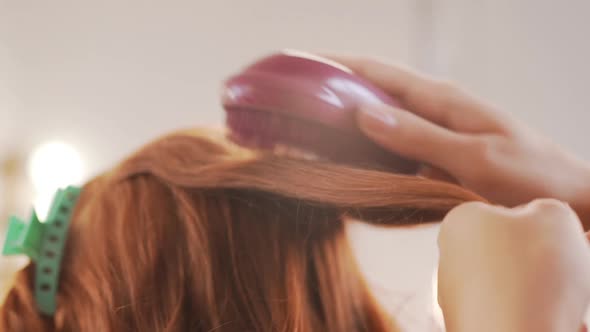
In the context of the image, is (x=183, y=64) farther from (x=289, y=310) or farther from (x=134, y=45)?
(x=289, y=310)

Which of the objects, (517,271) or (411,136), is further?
(411,136)

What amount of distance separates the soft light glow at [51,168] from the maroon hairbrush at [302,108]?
0.68m

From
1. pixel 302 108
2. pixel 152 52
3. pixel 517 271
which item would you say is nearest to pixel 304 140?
pixel 302 108

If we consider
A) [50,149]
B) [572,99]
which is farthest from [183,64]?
[572,99]

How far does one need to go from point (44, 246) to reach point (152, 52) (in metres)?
0.60

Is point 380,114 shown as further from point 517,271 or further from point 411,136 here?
point 517,271

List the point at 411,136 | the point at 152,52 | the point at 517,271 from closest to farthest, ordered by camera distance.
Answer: the point at 517,271, the point at 411,136, the point at 152,52

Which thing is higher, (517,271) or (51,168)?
(517,271)

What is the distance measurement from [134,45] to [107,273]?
64cm

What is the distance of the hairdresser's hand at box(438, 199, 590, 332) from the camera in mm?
285

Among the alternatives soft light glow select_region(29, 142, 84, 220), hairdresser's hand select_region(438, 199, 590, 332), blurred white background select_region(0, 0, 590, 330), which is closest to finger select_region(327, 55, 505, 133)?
hairdresser's hand select_region(438, 199, 590, 332)

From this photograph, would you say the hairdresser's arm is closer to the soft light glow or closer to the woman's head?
the woman's head

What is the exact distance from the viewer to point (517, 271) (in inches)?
11.4

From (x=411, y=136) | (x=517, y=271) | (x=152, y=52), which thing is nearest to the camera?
(x=517, y=271)
